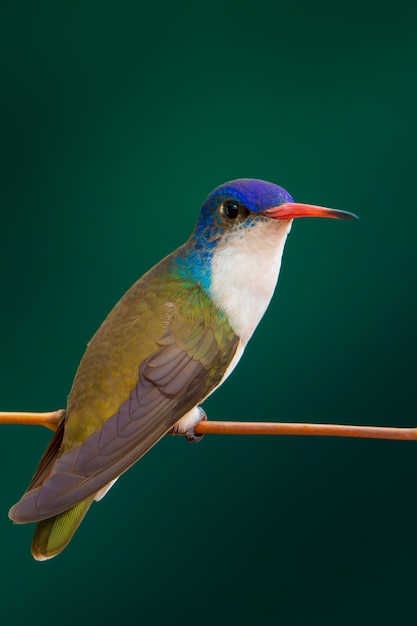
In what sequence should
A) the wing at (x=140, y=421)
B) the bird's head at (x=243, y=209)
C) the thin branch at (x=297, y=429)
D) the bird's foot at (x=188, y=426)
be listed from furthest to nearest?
1. the bird's foot at (x=188, y=426)
2. the bird's head at (x=243, y=209)
3. the wing at (x=140, y=421)
4. the thin branch at (x=297, y=429)

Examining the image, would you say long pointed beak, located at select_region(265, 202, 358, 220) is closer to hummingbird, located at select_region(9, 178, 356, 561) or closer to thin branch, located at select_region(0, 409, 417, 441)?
hummingbird, located at select_region(9, 178, 356, 561)

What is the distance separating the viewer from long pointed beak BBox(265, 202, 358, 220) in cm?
100

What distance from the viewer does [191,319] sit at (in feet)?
3.72

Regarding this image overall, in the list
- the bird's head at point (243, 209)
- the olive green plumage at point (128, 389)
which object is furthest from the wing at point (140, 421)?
the bird's head at point (243, 209)

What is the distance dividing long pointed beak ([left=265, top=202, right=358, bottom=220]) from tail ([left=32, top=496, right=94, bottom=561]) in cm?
43

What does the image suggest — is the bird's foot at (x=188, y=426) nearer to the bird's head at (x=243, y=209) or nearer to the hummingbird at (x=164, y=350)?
the hummingbird at (x=164, y=350)

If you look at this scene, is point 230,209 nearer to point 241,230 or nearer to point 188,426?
point 241,230

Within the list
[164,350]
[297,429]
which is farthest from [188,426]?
[297,429]

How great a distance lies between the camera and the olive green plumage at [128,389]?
97 cm

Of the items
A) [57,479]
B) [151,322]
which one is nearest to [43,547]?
[57,479]

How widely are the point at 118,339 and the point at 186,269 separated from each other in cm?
15

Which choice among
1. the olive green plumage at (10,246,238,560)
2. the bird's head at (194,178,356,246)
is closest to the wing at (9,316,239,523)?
the olive green plumage at (10,246,238,560)

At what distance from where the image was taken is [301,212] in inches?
41.1

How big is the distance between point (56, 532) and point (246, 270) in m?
0.43
